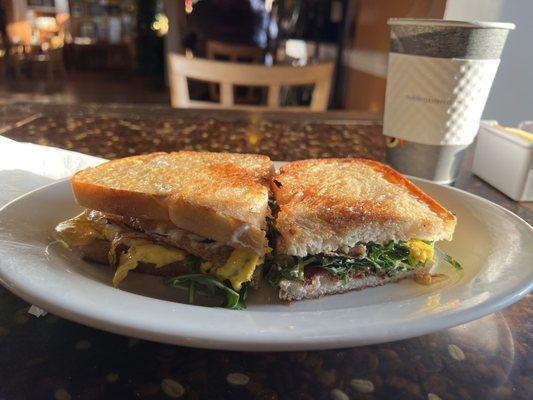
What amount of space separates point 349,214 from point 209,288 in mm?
327

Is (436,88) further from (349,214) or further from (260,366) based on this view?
(260,366)

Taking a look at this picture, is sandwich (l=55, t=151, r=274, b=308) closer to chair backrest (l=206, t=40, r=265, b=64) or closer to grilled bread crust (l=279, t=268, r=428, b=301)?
grilled bread crust (l=279, t=268, r=428, b=301)

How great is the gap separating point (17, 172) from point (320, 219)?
840mm

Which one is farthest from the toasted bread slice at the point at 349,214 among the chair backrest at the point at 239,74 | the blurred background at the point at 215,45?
the chair backrest at the point at 239,74

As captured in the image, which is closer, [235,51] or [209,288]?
[209,288]

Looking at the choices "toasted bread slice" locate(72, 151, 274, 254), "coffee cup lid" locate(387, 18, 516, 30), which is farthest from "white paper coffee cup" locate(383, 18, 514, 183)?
"toasted bread slice" locate(72, 151, 274, 254)

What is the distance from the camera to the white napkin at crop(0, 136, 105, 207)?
1177 mm

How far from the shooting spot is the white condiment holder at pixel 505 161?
1419mm

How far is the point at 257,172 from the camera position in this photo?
123cm

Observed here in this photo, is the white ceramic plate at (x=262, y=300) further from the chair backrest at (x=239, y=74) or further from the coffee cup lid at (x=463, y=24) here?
the chair backrest at (x=239, y=74)

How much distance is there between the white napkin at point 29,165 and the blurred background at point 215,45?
67.5 inches

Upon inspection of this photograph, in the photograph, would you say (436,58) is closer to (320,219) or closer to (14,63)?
(320,219)

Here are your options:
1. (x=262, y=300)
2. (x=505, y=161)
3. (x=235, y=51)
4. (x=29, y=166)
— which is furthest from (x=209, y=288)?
(x=235, y=51)

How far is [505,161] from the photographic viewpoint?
1.50 meters
